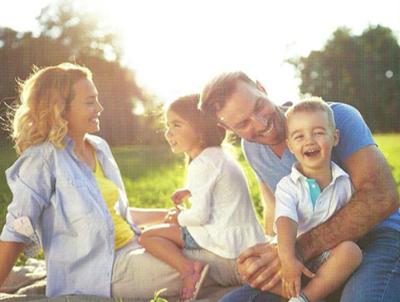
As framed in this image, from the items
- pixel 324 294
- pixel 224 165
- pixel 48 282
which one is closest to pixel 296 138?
pixel 324 294

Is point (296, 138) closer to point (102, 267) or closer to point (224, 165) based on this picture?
point (224, 165)

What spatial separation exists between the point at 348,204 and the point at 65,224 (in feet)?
5.00

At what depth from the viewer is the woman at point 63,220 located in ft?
11.5

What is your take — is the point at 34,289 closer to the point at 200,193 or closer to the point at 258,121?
the point at 200,193

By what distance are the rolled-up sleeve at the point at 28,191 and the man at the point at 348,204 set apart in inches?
36.0

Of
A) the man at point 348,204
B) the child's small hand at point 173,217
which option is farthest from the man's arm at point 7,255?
the man at point 348,204

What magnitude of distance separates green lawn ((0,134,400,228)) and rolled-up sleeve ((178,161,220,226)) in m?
0.33

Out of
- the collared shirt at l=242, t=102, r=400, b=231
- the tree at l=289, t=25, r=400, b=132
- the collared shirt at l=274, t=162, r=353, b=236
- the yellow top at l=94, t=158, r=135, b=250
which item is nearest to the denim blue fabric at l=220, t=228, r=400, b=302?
the collared shirt at l=242, t=102, r=400, b=231

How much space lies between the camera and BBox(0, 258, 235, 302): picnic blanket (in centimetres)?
339

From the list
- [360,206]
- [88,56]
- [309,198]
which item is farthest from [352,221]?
[88,56]

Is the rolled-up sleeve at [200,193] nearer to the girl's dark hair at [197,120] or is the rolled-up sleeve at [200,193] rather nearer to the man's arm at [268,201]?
the girl's dark hair at [197,120]

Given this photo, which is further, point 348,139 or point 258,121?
point 258,121

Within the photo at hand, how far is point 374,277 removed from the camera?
2.59 metres

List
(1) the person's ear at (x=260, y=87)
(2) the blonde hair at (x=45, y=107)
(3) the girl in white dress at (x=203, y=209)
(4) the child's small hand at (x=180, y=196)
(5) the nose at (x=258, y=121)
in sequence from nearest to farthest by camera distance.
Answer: (5) the nose at (x=258, y=121)
(1) the person's ear at (x=260, y=87)
(3) the girl in white dress at (x=203, y=209)
(2) the blonde hair at (x=45, y=107)
(4) the child's small hand at (x=180, y=196)
